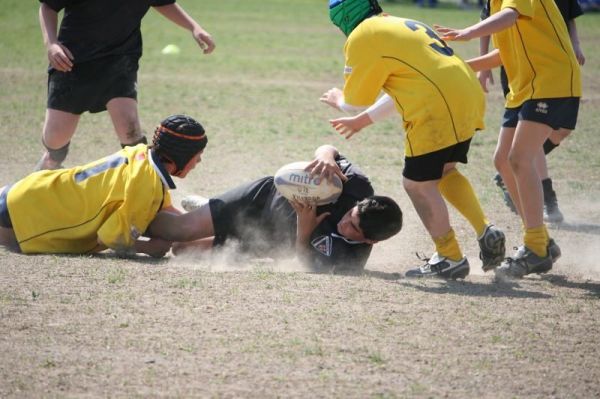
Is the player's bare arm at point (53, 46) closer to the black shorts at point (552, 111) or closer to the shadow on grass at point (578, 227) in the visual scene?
the black shorts at point (552, 111)

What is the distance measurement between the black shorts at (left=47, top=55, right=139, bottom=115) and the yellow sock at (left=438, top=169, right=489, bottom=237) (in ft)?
9.54

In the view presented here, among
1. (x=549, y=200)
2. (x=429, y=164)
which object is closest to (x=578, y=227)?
(x=549, y=200)

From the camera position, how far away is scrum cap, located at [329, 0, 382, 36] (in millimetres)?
6258

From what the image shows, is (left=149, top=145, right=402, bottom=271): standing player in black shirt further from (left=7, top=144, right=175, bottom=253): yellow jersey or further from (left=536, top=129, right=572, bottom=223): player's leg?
(left=536, top=129, right=572, bottom=223): player's leg

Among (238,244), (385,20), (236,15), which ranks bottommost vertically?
(236,15)

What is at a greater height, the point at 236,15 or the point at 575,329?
Answer: the point at 575,329

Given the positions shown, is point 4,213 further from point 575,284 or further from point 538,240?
point 575,284

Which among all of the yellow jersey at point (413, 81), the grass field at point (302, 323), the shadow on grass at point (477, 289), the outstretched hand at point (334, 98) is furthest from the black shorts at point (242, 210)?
the shadow on grass at point (477, 289)

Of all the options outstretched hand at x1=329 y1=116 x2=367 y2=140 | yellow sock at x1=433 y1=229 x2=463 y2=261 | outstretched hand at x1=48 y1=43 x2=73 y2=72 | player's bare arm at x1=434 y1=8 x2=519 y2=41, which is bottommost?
yellow sock at x1=433 y1=229 x2=463 y2=261

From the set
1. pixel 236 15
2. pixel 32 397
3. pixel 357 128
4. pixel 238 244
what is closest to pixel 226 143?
pixel 238 244

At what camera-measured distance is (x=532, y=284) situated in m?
6.47

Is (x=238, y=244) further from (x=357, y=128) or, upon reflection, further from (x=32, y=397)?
(x=32, y=397)

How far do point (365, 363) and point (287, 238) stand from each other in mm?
2161

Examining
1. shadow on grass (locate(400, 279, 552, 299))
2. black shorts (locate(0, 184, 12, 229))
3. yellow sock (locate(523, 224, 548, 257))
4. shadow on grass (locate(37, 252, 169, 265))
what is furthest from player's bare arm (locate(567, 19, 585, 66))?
black shorts (locate(0, 184, 12, 229))
